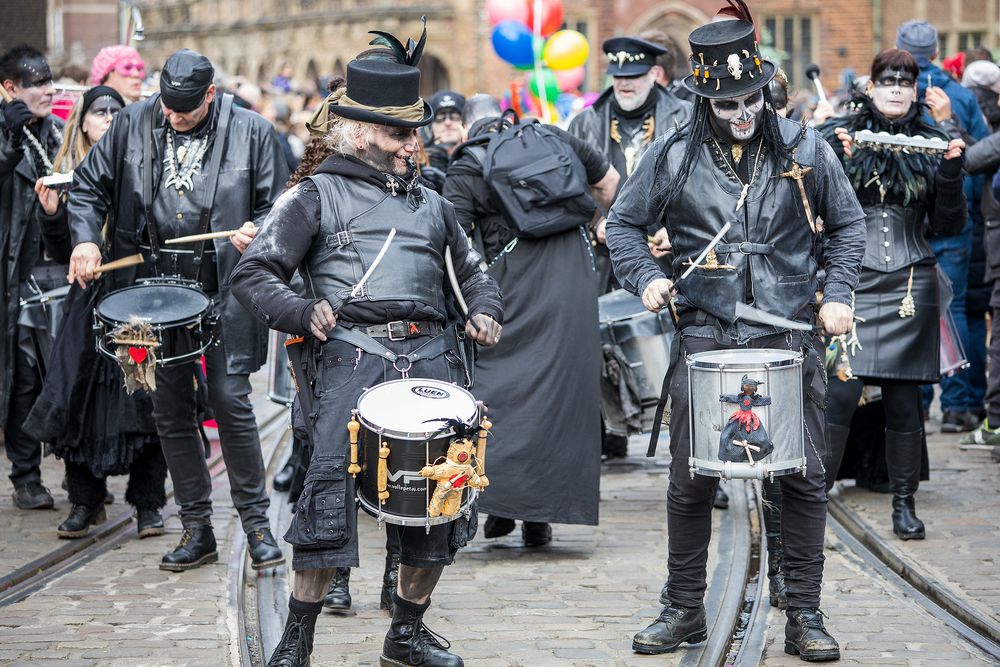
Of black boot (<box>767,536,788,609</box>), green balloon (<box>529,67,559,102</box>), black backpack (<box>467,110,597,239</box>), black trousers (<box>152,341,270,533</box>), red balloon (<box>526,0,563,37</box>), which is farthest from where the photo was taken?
red balloon (<box>526,0,563,37</box>)

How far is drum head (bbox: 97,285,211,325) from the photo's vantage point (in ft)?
22.2

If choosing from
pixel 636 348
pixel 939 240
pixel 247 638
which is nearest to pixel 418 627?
pixel 247 638

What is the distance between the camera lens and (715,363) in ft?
17.6

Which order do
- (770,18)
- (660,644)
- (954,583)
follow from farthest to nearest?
(770,18) → (954,583) → (660,644)

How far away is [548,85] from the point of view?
56.1 ft

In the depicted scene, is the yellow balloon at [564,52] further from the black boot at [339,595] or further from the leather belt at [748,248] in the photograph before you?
the leather belt at [748,248]

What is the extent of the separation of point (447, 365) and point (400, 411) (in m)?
0.54

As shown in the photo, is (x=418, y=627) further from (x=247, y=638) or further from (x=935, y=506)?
(x=935, y=506)

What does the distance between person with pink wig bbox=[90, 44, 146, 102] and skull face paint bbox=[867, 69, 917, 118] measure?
4250 millimetres

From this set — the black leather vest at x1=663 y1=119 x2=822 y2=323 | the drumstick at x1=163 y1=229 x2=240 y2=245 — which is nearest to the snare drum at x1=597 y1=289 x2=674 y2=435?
the drumstick at x1=163 y1=229 x2=240 y2=245

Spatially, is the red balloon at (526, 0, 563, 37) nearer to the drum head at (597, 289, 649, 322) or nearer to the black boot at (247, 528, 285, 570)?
the drum head at (597, 289, 649, 322)

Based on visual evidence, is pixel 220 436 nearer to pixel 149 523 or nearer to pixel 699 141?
pixel 149 523

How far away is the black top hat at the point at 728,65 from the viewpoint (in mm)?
5648

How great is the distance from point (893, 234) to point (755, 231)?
98.0 inches
